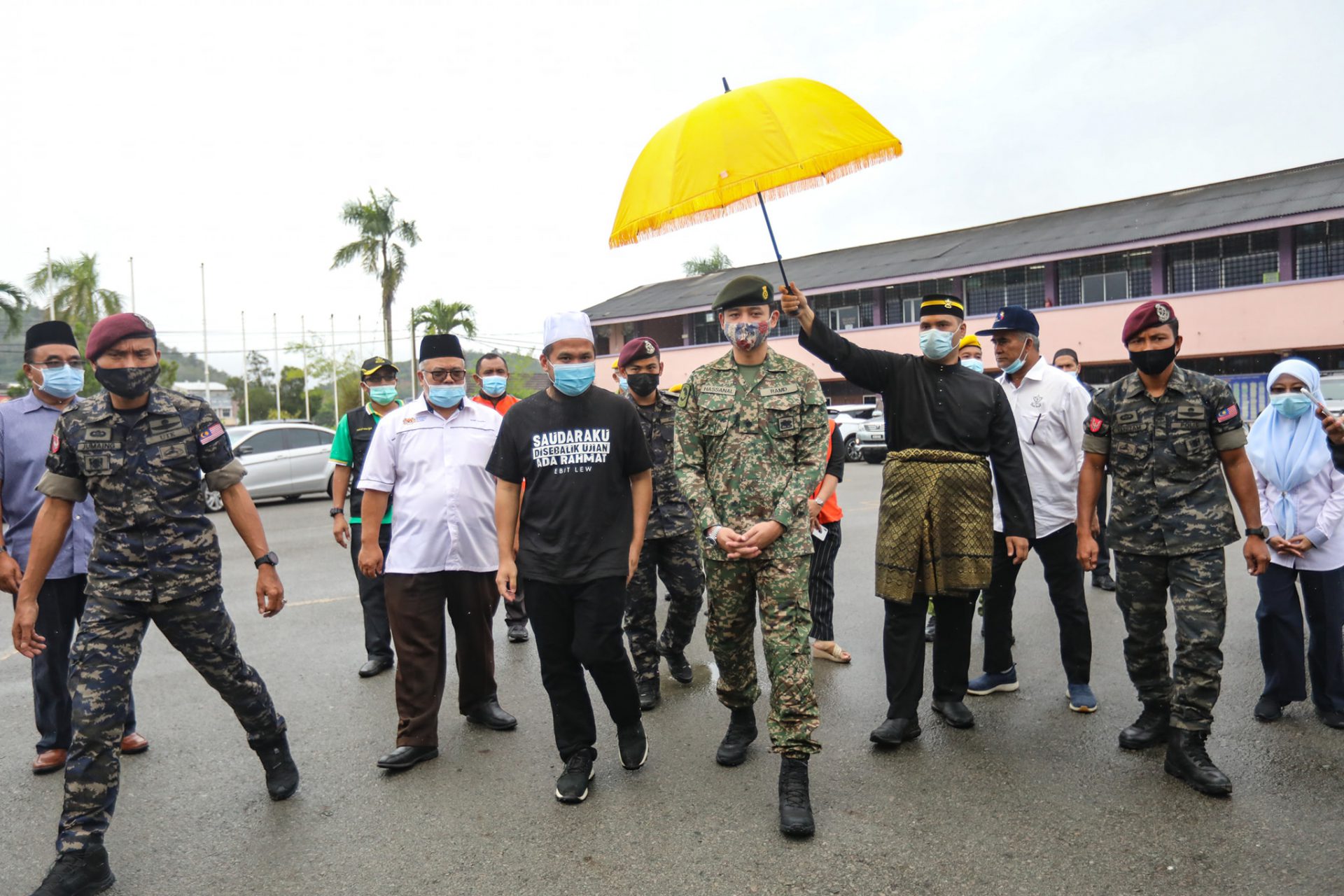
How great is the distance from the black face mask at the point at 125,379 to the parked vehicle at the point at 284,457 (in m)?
13.0

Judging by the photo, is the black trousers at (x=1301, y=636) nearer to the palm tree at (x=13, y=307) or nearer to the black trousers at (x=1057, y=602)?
the black trousers at (x=1057, y=602)

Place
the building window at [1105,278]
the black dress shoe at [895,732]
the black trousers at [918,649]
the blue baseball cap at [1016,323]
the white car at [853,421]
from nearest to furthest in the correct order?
the black dress shoe at [895,732] < the black trousers at [918,649] < the blue baseball cap at [1016,323] < the white car at [853,421] < the building window at [1105,278]

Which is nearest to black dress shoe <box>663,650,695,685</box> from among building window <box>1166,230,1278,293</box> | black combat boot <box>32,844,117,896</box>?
black combat boot <box>32,844,117,896</box>

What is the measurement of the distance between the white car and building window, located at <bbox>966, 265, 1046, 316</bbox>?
7407mm

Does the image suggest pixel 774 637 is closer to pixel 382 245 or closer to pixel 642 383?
pixel 642 383

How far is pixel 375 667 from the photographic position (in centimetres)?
588

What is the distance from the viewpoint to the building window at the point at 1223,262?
25.7 m

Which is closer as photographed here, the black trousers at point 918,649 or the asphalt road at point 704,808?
the asphalt road at point 704,808

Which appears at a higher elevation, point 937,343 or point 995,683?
point 937,343

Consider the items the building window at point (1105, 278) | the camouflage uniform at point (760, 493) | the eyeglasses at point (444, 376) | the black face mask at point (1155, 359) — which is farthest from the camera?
the building window at point (1105, 278)

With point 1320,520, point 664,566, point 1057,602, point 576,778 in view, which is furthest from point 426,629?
point 1320,520

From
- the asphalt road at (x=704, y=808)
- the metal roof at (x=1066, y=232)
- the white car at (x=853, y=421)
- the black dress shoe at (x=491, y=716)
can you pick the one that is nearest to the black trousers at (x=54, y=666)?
the asphalt road at (x=704, y=808)

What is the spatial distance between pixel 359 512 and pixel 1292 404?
5409 mm

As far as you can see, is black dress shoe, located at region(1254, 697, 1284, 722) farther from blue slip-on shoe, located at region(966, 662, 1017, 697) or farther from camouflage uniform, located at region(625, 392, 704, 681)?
camouflage uniform, located at region(625, 392, 704, 681)
